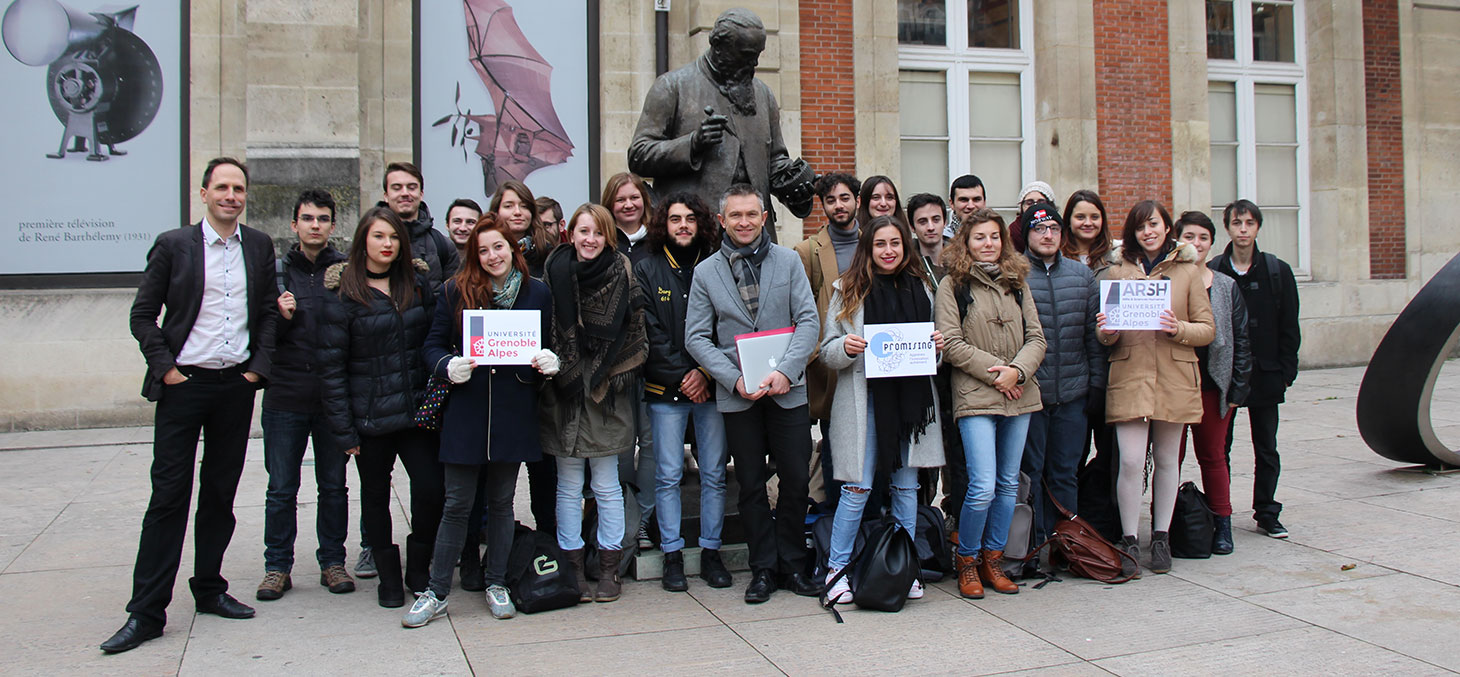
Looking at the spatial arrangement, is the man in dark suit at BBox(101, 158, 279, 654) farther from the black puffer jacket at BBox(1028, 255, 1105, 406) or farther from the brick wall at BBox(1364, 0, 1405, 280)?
the brick wall at BBox(1364, 0, 1405, 280)

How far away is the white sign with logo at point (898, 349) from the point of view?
473cm

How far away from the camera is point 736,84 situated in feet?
18.9

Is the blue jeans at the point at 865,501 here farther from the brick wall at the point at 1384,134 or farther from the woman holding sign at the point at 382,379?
the brick wall at the point at 1384,134

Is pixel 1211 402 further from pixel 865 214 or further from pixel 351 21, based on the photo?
pixel 351 21

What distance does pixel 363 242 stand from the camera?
473 cm

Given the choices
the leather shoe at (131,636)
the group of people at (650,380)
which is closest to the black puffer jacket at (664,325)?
the group of people at (650,380)

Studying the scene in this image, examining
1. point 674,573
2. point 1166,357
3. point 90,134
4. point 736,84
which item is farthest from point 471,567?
point 90,134

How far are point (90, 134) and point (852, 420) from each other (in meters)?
8.37

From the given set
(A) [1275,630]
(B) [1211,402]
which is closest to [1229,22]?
(B) [1211,402]

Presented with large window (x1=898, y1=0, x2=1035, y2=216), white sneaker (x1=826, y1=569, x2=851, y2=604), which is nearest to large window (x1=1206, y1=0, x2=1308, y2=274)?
large window (x1=898, y1=0, x2=1035, y2=216)

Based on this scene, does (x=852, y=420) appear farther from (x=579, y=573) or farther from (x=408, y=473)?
(x=408, y=473)

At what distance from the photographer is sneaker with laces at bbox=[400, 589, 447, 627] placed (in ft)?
14.8

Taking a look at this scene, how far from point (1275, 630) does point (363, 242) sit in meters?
4.13

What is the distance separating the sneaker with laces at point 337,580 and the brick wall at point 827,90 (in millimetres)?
7519
